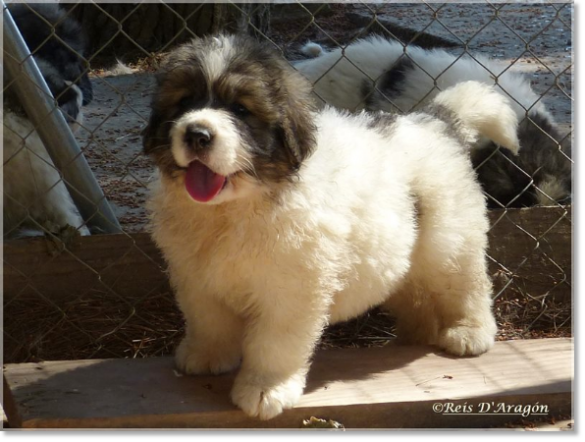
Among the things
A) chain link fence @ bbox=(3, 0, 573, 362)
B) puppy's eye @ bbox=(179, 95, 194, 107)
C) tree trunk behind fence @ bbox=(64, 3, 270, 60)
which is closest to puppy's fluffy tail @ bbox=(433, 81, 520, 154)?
chain link fence @ bbox=(3, 0, 573, 362)

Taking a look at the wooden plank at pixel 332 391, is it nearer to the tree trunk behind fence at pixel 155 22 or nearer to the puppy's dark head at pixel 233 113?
the puppy's dark head at pixel 233 113

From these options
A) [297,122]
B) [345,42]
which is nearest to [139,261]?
[297,122]

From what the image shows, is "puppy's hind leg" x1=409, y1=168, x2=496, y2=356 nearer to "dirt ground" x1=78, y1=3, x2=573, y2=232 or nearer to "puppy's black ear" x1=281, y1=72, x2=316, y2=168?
"puppy's black ear" x1=281, y1=72, x2=316, y2=168

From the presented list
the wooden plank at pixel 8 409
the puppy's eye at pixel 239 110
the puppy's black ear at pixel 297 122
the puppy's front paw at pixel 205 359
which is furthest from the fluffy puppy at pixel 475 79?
the wooden plank at pixel 8 409

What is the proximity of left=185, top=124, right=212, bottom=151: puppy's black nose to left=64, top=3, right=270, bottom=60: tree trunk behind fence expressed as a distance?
2904 mm

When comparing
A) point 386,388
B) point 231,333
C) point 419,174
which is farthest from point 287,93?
point 386,388

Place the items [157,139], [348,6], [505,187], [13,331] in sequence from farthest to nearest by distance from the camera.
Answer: [348,6]
[505,187]
[13,331]
[157,139]

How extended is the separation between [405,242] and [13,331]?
1.86 metres

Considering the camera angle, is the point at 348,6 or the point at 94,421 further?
the point at 348,6

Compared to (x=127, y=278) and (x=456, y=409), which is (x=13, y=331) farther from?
(x=456, y=409)

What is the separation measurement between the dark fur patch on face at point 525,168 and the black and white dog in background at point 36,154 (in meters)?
2.13

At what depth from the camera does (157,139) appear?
3.16 metres

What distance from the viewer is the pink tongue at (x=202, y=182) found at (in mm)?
3023

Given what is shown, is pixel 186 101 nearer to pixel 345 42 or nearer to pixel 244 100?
pixel 244 100
